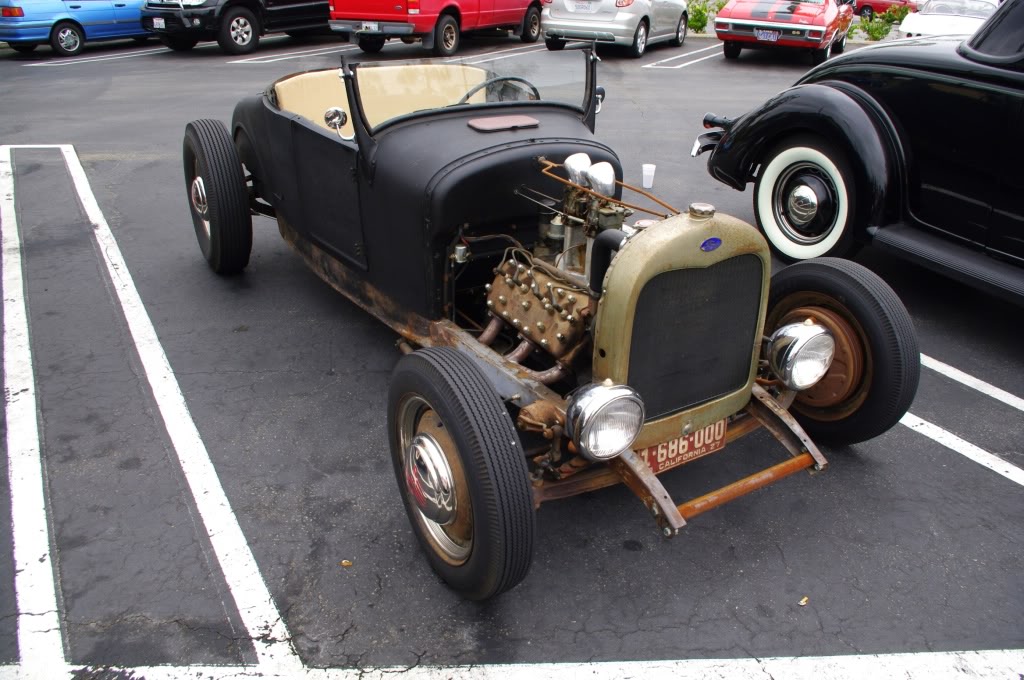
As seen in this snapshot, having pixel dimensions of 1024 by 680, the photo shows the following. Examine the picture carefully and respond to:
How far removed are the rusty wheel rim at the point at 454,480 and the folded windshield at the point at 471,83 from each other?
4.70 ft

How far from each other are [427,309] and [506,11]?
38.8 ft

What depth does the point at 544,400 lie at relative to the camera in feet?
9.19

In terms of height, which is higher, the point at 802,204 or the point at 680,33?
the point at 680,33

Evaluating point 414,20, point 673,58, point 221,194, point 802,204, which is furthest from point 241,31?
point 802,204

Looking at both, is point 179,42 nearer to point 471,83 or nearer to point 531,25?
point 531,25

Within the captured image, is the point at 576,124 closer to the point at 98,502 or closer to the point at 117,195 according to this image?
the point at 98,502

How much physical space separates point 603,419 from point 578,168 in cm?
113

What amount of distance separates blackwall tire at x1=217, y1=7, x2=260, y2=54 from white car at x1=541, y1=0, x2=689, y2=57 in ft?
16.4

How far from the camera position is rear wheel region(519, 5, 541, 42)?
14.4 meters

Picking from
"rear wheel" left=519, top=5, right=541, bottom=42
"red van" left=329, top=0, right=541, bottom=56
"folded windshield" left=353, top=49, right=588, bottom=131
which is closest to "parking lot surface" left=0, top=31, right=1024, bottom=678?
"folded windshield" left=353, top=49, right=588, bottom=131

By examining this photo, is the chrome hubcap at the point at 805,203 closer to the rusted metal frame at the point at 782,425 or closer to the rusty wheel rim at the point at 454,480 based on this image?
the rusted metal frame at the point at 782,425

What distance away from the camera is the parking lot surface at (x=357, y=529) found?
97.7 inches

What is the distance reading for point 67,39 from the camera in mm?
12984

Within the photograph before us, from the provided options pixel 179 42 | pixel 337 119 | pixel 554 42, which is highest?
pixel 337 119
